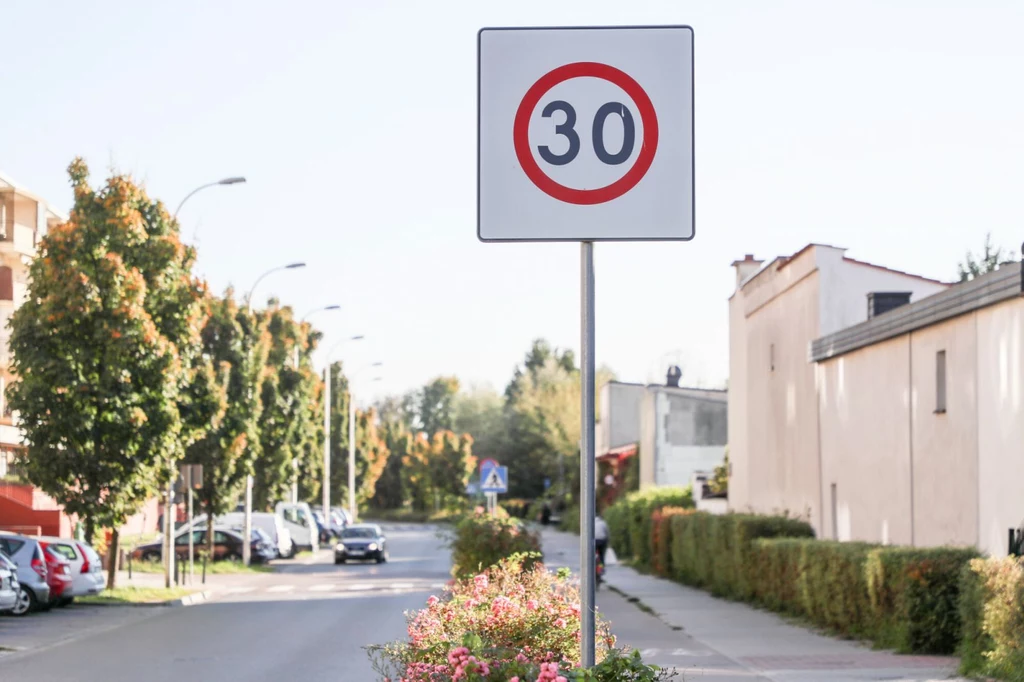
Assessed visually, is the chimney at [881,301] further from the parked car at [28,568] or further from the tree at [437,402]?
the tree at [437,402]

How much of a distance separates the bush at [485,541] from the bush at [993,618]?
31.2 ft

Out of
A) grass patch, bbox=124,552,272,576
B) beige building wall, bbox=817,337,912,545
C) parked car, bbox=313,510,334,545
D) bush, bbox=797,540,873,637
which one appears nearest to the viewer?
bush, bbox=797,540,873,637

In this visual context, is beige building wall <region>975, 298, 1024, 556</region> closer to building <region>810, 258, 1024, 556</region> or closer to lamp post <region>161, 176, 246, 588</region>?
building <region>810, 258, 1024, 556</region>

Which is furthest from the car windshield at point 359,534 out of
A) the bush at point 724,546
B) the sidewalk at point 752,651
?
the sidewalk at point 752,651

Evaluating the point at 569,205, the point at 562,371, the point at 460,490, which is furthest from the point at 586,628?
the point at 562,371

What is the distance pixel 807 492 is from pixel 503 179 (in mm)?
26098

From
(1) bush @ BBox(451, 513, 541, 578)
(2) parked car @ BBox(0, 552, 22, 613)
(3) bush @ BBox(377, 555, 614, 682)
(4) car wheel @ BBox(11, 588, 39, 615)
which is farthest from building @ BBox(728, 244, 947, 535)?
(3) bush @ BBox(377, 555, 614, 682)

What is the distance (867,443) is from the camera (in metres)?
25.2

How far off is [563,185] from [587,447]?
87cm

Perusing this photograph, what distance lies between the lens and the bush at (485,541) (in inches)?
948

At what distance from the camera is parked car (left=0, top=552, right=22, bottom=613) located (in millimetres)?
22906

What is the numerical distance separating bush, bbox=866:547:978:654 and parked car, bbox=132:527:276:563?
27214 millimetres

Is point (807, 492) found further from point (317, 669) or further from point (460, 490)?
point (460, 490)

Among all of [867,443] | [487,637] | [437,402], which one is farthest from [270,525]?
[437,402]
